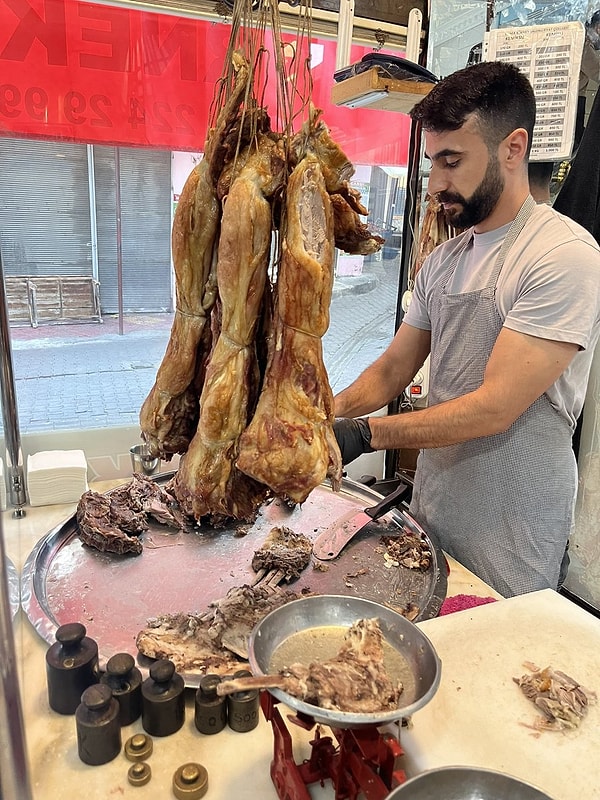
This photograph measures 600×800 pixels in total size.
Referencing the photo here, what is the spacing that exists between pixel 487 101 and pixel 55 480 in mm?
2415

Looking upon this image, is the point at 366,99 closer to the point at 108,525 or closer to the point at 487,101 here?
the point at 487,101

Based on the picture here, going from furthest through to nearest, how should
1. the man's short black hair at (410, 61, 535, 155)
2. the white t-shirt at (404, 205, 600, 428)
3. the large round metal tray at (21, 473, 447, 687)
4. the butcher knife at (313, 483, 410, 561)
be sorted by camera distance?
the butcher knife at (313, 483, 410, 561) → the man's short black hair at (410, 61, 535, 155) → the white t-shirt at (404, 205, 600, 428) → the large round metal tray at (21, 473, 447, 687)

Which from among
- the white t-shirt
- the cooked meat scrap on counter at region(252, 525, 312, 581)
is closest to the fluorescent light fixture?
the white t-shirt

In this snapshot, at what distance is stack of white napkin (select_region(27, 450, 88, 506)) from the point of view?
2.77m

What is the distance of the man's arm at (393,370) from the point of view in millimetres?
2854

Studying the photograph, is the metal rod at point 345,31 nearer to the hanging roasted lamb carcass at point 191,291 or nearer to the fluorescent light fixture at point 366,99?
the fluorescent light fixture at point 366,99

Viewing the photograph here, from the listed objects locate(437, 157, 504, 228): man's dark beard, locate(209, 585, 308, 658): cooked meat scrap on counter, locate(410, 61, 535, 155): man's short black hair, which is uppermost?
locate(410, 61, 535, 155): man's short black hair

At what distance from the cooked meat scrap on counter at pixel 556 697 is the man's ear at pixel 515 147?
1795 mm

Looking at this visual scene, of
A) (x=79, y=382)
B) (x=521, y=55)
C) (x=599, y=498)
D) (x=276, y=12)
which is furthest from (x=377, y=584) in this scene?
(x=521, y=55)

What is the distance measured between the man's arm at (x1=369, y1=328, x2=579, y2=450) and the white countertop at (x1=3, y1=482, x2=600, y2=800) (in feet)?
2.19

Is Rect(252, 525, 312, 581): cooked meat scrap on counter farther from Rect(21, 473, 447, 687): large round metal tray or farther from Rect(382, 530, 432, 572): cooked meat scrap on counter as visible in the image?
Rect(382, 530, 432, 572): cooked meat scrap on counter

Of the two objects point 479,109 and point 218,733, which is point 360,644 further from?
point 479,109

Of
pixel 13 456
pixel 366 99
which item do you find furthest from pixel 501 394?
pixel 13 456

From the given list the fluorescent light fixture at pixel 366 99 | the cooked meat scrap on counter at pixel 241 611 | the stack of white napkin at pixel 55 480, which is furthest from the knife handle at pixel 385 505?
the fluorescent light fixture at pixel 366 99
